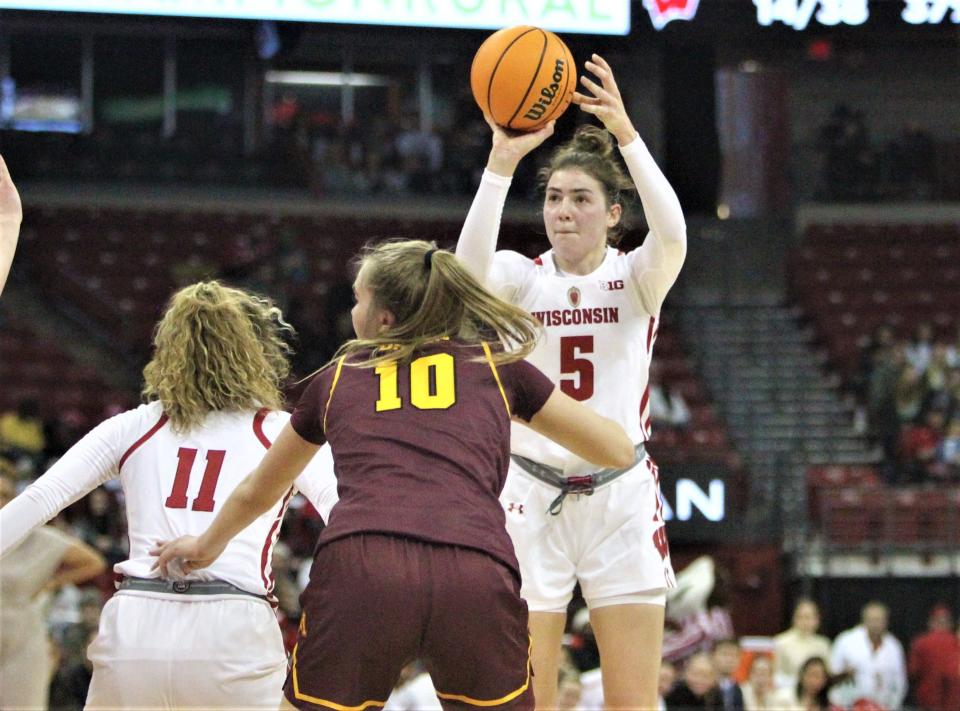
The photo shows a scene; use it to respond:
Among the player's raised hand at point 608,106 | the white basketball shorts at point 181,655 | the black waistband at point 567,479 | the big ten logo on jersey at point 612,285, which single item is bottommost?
the white basketball shorts at point 181,655

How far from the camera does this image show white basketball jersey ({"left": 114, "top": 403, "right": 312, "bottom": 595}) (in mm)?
3652

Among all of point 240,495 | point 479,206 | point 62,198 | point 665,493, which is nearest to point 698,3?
point 665,493

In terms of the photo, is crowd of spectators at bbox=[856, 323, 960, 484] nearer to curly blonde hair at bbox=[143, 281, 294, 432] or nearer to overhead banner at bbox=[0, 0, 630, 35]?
overhead banner at bbox=[0, 0, 630, 35]

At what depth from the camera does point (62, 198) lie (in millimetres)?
19109

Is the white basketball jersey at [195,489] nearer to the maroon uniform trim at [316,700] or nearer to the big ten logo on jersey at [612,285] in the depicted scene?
the maroon uniform trim at [316,700]

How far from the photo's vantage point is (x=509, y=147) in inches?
164

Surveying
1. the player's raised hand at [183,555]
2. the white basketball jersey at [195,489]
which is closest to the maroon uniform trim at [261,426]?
the white basketball jersey at [195,489]

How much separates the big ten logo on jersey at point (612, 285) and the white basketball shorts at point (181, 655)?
150 centimetres

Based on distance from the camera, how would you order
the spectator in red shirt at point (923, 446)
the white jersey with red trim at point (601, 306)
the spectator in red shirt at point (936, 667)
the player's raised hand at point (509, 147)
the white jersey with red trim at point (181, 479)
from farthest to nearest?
the spectator in red shirt at point (923, 446), the spectator in red shirt at point (936, 667), the white jersey with red trim at point (601, 306), the player's raised hand at point (509, 147), the white jersey with red trim at point (181, 479)

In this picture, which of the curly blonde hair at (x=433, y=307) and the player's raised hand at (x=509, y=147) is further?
the player's raised hand at (x=509, y=147)

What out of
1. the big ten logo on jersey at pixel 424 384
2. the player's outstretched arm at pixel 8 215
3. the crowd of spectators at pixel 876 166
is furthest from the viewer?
the crowd of spectators at pixel 876 166

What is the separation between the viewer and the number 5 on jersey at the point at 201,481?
366 cm

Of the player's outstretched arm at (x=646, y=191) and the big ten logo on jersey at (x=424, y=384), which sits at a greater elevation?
the player's outstretched arm at (x=646, y=191)

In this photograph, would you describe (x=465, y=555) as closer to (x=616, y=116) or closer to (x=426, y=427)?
(x=426, y=427)
